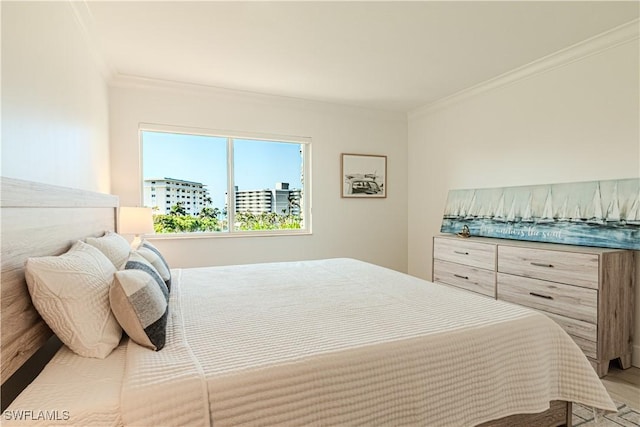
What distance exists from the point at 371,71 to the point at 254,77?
1.16 metres

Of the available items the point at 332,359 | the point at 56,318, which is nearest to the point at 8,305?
the point at 56,318

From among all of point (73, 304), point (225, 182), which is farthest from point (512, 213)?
point (73, 304)

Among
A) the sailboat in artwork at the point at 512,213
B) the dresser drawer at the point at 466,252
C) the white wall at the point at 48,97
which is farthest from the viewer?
the sailboat in artwork at the point at 512,213

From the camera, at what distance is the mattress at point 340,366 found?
0.99 metres

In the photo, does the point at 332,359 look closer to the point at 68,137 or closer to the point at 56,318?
the point at 56,318

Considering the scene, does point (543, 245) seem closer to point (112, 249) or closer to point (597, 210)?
point (597, 210)

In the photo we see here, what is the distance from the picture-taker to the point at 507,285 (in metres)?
2.96

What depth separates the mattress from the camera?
0.99m

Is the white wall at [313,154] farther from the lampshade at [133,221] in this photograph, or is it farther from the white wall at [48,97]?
the white wall at [48,97]

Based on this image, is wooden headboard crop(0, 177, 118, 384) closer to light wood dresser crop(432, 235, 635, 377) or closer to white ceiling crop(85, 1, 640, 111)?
white ceiling crop(85, 1, 640, 111)

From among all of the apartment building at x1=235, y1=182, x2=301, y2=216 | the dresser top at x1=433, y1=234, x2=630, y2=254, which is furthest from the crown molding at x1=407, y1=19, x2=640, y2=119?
the apartment building at x1=235, y1=182, x2=301, y2=216

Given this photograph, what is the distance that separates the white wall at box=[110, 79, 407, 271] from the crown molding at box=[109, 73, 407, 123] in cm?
1

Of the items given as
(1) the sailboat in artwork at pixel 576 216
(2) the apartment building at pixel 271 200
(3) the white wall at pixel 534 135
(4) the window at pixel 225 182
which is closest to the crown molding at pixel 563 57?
(3) the white wall at pixel 534 135

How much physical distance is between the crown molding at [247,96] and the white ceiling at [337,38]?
0.32ft
